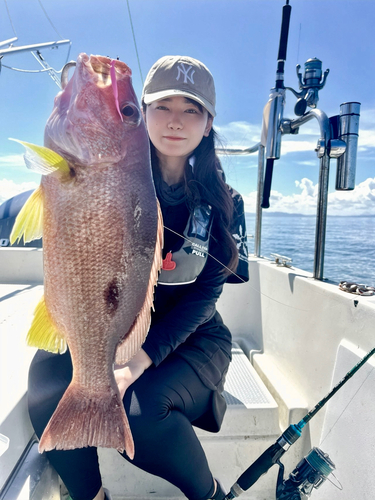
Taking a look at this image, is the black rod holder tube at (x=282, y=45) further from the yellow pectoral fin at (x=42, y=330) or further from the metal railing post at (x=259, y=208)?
the yellow pectoral fin at (x=42, y=330)

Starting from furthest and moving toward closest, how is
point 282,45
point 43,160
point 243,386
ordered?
1. point 282,45
2. point 243,386
3. point 43,160

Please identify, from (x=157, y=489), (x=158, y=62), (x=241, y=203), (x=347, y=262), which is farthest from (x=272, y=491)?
(x=347, y=262)

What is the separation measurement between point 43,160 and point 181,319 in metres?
0.98

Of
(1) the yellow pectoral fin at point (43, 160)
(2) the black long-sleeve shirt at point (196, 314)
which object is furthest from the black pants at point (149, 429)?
(1) the yellow pectoral fin at point (43, 160)

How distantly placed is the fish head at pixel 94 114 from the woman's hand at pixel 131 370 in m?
0.85

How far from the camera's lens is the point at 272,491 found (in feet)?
6.70

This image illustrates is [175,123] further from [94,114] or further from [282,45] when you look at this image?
[282,45]

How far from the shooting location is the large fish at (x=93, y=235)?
1163 mm

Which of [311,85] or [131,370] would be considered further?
[311,85]

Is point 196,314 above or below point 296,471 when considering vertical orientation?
above

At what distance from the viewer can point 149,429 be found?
4.57ft

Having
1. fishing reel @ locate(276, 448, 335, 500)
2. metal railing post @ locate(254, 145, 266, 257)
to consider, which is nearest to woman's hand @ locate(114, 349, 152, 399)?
fishing reel @ locate(276, 448, 335, 500)

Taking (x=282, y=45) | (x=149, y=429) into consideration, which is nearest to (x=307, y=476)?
(x=149, y=429)

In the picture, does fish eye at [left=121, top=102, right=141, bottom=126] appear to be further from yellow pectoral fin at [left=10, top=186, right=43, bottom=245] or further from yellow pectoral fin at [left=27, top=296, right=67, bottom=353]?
yellow pectoral fin at [left=27, top=296, right=67, bottom=353]
